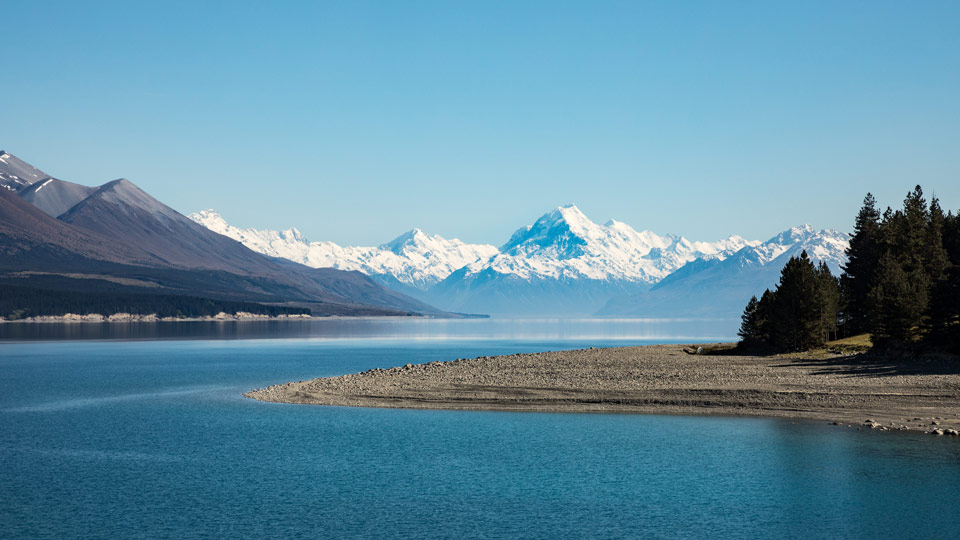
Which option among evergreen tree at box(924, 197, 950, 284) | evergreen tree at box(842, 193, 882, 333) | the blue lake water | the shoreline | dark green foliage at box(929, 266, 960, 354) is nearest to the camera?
the blue lake water

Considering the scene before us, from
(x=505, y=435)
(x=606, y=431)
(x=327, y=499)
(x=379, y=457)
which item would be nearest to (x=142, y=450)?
(x=379, y=457)

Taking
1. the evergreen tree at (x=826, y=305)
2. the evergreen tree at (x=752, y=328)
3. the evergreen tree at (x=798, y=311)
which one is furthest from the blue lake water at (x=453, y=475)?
the evergreen tree at (x=752, y=328)

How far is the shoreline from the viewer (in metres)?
64.6

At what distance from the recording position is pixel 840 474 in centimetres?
4600

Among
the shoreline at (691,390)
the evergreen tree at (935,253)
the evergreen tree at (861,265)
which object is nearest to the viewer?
the shoreline at (691,390)

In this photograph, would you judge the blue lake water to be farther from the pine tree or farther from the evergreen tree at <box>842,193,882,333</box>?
the evergreen tree at <box>842,193,882,333</box>

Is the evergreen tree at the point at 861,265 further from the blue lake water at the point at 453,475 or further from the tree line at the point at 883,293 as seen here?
the blue lake water at the point at 453,475

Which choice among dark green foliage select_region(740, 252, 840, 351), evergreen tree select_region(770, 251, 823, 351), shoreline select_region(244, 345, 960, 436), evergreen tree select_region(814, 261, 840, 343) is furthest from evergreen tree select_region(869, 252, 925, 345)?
evergreen tree select_region(770, 251, 823, 351)

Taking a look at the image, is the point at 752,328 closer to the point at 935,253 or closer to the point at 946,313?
the point at 935,253

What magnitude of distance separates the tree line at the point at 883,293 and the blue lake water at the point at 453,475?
126 feet

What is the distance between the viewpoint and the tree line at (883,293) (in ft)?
299

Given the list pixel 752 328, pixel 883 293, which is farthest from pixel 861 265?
pixel 883 293

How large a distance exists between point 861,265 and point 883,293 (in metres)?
31.6

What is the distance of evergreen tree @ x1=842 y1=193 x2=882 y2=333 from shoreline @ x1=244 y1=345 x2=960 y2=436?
24.5 meters
